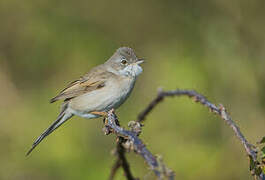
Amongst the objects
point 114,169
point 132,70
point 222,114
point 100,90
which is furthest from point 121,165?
point 132,70

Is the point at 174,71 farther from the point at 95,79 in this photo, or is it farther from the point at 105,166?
the point at 105,166

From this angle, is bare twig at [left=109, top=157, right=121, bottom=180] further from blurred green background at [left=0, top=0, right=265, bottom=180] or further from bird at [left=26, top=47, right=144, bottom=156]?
bird at [left=26, top=47, right=144, bottom=156]

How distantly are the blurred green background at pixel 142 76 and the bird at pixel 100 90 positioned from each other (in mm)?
302

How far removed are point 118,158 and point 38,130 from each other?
131 inches

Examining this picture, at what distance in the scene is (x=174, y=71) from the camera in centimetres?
535

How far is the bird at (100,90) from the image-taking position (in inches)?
178

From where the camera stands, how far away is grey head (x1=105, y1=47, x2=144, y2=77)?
4797 millimetres

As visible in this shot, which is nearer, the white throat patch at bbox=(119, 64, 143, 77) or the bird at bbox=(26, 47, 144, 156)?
the bird at bbox=(26, 47, 144, 156)

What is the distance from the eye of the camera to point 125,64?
491 centimetres

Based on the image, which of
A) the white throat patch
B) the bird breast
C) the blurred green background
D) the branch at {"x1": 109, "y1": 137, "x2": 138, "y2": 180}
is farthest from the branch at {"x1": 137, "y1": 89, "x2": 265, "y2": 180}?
the white throat patch

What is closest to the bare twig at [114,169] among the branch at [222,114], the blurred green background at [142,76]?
the branch at [222,114]

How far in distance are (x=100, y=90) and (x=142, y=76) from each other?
1.66 metres

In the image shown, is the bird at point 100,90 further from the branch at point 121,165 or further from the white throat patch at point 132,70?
the branch at point 121,165

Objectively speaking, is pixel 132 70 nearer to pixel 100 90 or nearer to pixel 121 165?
pixel 100 90
